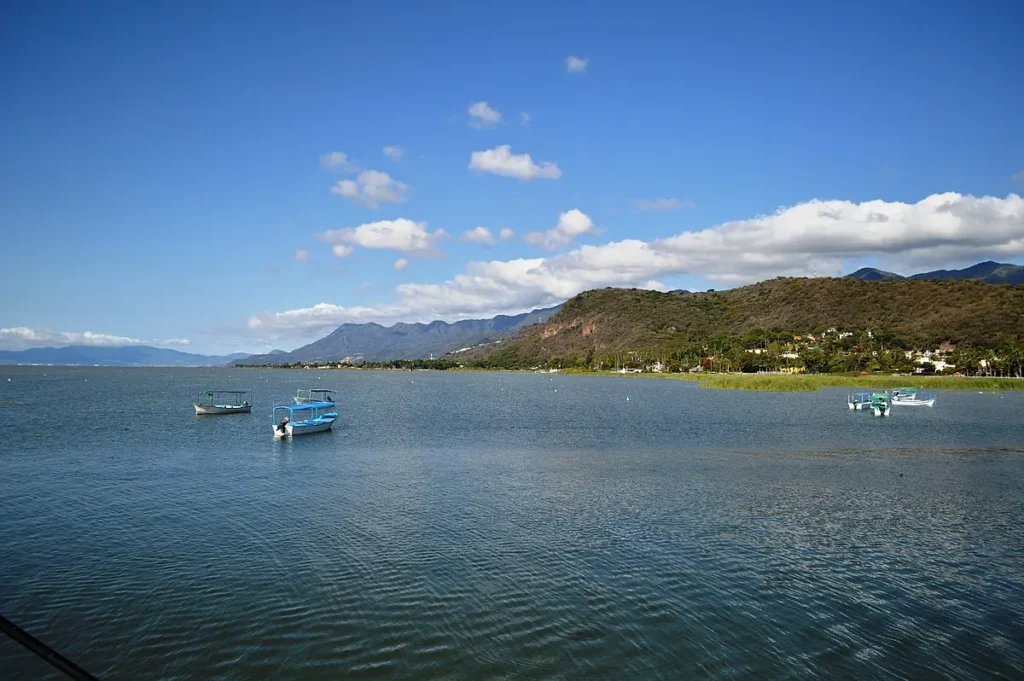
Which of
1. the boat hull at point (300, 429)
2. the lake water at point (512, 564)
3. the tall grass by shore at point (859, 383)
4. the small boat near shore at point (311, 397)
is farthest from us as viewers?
the tall grass by shore at point (859, 383)

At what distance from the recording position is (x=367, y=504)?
26828 mm

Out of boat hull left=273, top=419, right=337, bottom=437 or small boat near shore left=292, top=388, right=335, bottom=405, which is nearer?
boat hull left=273, top=419, right=337, bottom=437

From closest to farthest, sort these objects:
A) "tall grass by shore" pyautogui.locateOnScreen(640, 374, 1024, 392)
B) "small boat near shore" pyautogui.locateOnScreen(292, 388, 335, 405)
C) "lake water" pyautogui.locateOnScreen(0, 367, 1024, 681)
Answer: "lake water" pyautogui.locateOnScreen(0, 367, 1024, 681), "small boat near shore" pyautogui.locateOnScreen(292, 388, 335, 405), "tall grass by shore" pyautogui.locateOnScreen(640, 374, 1024, 392)

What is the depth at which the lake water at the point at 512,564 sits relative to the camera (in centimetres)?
1351

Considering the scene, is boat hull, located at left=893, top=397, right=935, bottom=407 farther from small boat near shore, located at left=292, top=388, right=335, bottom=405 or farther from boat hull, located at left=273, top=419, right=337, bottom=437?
small boat near shore, located at left=292, top=388, right=335, bottom=405

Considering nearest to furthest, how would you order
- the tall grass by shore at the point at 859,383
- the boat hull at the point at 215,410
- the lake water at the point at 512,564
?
the lake water at the point at 512,564
the boat hull at the point at 215,410
the tall grass by shore at the point at 859,383

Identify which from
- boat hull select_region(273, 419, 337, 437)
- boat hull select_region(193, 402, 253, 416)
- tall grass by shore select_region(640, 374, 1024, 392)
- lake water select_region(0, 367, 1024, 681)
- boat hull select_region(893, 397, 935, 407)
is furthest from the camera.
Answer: tall grass by shore select_region(640, 374, 1024, 392)

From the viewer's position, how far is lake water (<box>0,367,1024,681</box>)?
1351cm

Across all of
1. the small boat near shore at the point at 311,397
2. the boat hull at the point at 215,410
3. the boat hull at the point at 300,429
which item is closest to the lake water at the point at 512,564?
the boat hull at the point at 300,429

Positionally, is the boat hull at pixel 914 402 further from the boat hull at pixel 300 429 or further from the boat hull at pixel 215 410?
the boat hull at pixel 215 410

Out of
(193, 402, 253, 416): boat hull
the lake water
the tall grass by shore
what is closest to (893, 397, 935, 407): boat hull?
the tall grass by shore

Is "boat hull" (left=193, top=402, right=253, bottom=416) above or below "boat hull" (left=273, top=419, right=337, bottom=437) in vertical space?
above

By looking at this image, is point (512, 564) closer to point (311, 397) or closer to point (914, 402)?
point (914, 402)

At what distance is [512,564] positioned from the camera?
1900cm
